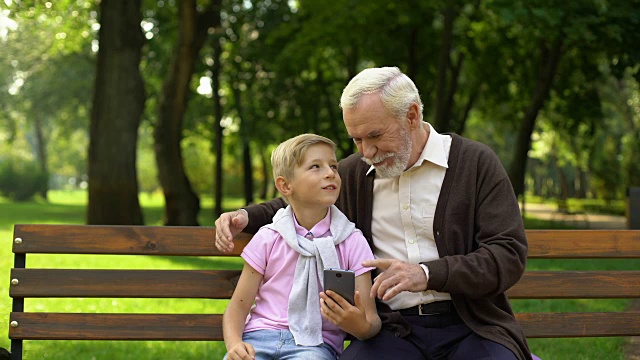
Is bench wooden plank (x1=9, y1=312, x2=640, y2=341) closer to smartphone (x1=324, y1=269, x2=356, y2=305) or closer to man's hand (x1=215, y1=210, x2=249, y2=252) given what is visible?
man's hand (x1=215, y1=210, x2=249, y2=252)

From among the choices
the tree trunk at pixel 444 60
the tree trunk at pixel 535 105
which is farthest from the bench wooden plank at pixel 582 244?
the tree trunk at pixel 535 105

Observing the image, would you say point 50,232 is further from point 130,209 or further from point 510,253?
point 130,209

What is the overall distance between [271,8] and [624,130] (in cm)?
2591

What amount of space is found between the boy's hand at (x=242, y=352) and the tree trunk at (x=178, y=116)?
15992mm

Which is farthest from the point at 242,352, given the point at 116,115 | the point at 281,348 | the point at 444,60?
the point at 444,60

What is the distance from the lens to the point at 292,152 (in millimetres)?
4230

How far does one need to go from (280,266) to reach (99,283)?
1048mm

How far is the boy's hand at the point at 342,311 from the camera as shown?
3918 mm

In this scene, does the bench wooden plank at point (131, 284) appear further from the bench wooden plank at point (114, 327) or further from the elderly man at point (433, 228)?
the elderly man at point (433, 228)

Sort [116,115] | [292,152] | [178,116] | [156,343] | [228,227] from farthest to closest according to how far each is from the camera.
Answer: [178,116]
[116,115]
[156,343]
[228,227]
[292,152]

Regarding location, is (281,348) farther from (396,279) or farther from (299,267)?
(396,279)

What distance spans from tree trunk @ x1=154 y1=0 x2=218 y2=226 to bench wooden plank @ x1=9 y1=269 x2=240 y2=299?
15210 mm

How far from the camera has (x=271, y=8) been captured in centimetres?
2736

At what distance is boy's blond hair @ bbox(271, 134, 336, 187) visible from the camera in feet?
13.9
